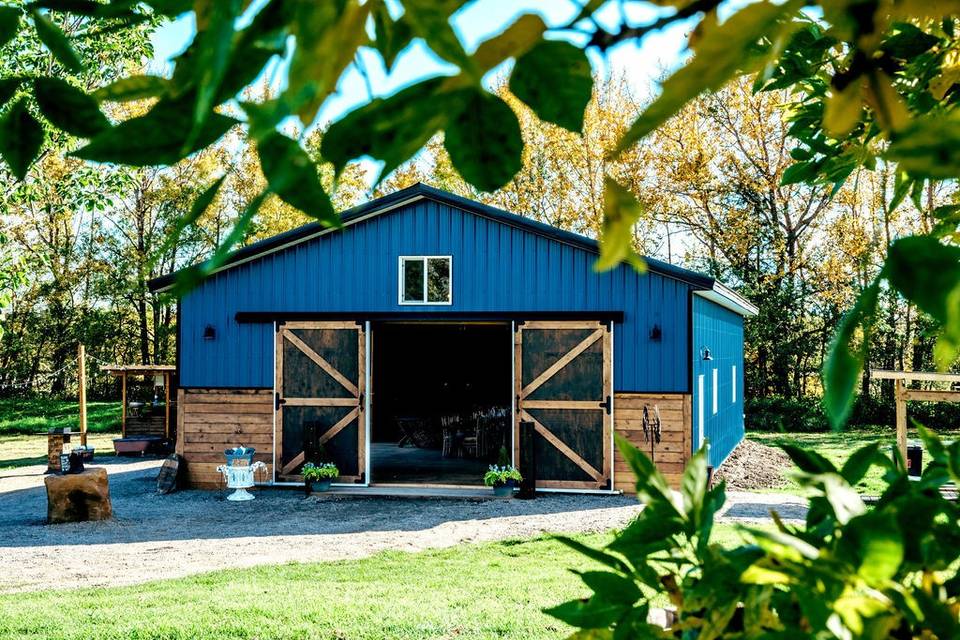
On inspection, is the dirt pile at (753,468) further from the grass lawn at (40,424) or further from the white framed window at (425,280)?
the grass lawn at (40,424)

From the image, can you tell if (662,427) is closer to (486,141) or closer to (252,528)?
(252,528)

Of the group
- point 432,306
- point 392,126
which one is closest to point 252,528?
point 432,306

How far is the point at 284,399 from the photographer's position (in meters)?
13.5

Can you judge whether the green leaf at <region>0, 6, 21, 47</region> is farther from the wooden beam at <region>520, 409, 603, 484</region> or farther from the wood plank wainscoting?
the wood plank wainscoting

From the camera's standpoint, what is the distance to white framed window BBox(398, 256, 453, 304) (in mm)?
13148

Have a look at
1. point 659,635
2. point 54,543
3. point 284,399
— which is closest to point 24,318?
point 284,399

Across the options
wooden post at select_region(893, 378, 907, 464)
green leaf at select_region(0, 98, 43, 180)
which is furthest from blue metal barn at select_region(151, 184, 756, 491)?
green leaf at select_region(0, 98, 43, 180)

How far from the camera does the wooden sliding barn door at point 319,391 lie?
13289 mm

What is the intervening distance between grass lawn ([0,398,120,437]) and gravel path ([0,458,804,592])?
39.6 feet

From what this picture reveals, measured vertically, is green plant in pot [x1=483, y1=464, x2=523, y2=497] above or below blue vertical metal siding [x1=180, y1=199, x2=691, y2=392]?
below

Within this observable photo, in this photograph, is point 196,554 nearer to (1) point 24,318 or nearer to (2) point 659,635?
(2) point 659,635

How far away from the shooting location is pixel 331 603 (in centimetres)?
662

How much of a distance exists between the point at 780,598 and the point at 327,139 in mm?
553

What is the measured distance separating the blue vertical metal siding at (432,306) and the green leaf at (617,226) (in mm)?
11935
